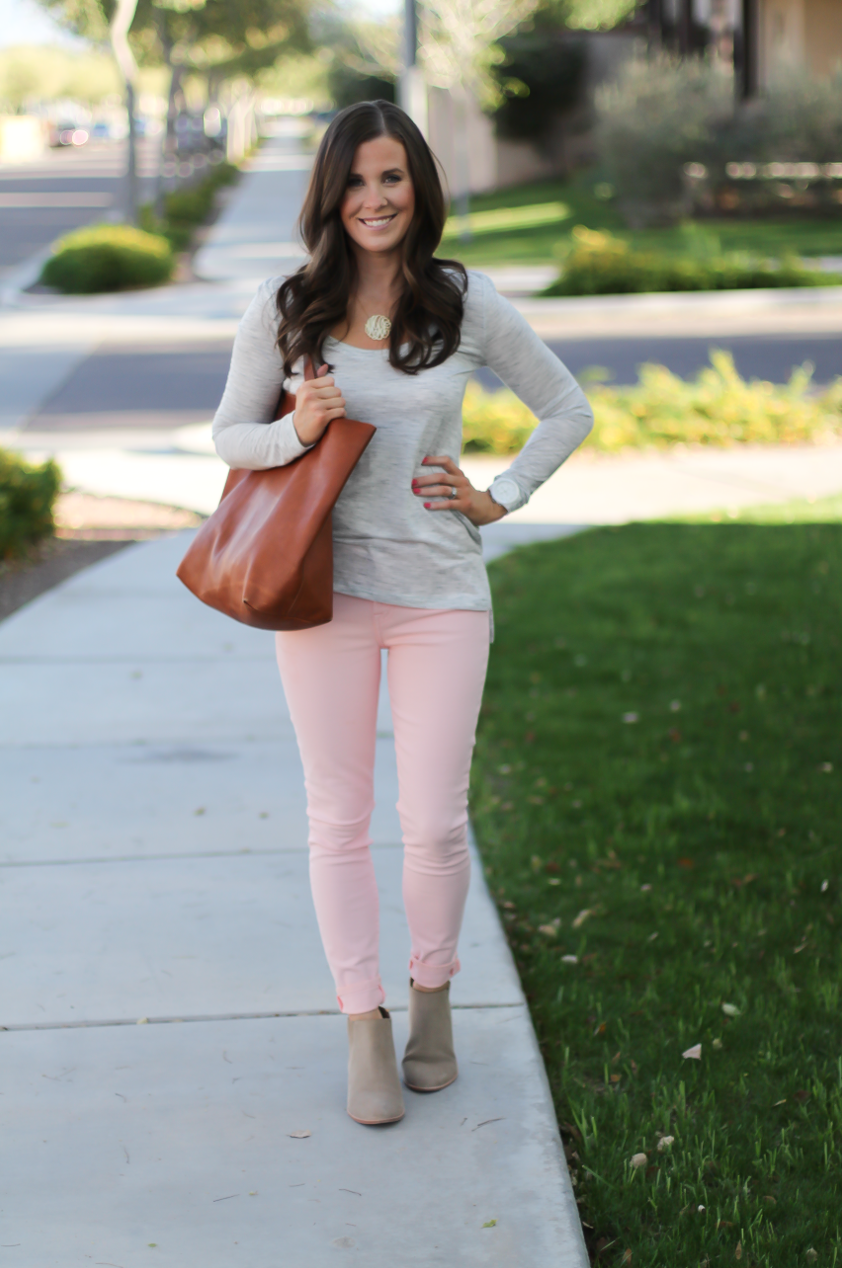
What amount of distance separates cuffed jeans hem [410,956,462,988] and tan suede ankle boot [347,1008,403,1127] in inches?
4.1

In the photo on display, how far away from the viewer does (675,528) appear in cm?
834

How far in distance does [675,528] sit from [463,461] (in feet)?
8.24

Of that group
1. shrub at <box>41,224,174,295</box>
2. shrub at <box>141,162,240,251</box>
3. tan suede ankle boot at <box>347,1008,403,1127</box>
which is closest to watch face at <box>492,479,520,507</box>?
tan suede ankle boot at <box>347,1008,403,1127</box>

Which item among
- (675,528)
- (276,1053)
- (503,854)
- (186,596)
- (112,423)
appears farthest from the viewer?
(112,423)

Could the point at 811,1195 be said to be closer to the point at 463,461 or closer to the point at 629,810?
the point at 629,810

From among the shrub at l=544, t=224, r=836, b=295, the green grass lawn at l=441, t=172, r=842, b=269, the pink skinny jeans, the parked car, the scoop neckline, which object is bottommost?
the parked car

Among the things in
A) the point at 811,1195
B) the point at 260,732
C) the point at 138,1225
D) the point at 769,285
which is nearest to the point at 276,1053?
the point at 138,1225

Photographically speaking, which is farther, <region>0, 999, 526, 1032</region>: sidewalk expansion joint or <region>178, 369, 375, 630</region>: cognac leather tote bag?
<region>0, 999, 526, 1032</region>: sidewalk expansion joint

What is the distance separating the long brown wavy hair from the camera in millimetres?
2531

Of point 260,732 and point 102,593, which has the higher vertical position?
point 260,732

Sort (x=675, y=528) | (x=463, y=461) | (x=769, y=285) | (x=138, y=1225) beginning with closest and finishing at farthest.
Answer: (x=138, y=1225) < (x=675, y=528) < (x=463, y=461) < (x=769, y=285)

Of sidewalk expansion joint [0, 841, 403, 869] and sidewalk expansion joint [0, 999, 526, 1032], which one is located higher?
sidewalk expansion joint [0, 999, 526, 1032]

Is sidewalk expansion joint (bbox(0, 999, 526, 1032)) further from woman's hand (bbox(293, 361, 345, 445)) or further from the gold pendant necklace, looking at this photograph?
the gold pendant necklace

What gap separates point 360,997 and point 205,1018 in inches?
22.7
